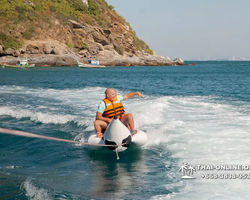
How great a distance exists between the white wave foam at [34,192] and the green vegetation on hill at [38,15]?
62.1 meters

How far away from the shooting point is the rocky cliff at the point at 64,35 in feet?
210

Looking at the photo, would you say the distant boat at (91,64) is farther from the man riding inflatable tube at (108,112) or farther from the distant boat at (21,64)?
the man riding inflatable tube at (108,112)

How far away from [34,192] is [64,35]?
229 feet

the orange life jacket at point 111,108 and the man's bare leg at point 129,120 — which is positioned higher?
the orange life jacket at point 111,108

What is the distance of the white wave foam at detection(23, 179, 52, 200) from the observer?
5.06 meters

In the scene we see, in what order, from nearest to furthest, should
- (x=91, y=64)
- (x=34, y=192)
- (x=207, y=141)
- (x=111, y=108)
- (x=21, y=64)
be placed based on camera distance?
(x=34, y=192), (x=111, y=108), (x=207, y=141), (x=21, y=64), (x=91, y=64)

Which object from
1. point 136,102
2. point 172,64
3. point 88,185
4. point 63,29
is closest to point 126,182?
point 88,185

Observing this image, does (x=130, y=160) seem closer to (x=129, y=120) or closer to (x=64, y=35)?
(x=129, y=120)

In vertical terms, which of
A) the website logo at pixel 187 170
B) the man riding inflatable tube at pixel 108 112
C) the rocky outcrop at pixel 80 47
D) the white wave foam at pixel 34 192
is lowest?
the white wave foam at pixel 34 192

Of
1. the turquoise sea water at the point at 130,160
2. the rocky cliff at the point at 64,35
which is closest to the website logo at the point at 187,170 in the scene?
the turquoise sea water at the point at 130,160

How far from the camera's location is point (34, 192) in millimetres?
5230

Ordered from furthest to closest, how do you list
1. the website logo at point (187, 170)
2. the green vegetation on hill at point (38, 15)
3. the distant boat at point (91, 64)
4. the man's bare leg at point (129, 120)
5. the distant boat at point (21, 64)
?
the green vegetation on hill at point (38, 15), the distant boat at point (91, 64), the distant boat at point (21, 64), the man's bare leg at point (129, 120), the website logo at point (187, 170)

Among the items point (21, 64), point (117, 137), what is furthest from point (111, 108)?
point (21, 64)

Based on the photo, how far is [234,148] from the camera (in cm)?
722
